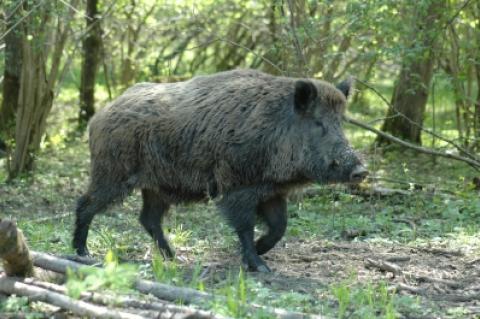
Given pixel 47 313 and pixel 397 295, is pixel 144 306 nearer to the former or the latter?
pixel 47 313

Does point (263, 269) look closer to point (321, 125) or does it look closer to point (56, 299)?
point (321, 125)

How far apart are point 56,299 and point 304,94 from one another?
3.13 metres

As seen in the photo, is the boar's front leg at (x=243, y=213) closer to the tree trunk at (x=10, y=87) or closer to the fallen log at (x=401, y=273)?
the fallen log at (x=401, y=273)

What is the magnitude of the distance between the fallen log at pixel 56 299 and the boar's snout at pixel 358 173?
278cm

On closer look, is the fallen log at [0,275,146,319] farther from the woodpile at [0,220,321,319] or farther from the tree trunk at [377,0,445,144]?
the tree trunk at [377,0,445,144]

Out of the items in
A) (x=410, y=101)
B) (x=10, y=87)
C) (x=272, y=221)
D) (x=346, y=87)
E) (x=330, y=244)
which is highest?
(x=346, y=87)

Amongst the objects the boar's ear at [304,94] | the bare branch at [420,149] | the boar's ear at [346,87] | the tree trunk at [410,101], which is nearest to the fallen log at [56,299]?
the boar's ear at [304,94]

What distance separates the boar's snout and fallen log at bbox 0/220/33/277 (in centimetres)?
282

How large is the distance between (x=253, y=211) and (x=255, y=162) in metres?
0.43

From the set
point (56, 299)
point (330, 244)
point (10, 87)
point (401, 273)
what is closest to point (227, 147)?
point (330, 244)

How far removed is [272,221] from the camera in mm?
7258

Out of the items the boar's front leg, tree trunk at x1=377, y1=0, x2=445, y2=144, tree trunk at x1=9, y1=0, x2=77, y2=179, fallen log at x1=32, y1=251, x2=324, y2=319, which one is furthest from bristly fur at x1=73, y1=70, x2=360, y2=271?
tree trunk at x1=377, y1=0, x2=445, y2=144

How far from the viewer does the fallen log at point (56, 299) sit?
454 centimetres

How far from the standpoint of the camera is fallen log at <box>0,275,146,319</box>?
14.9 ft
